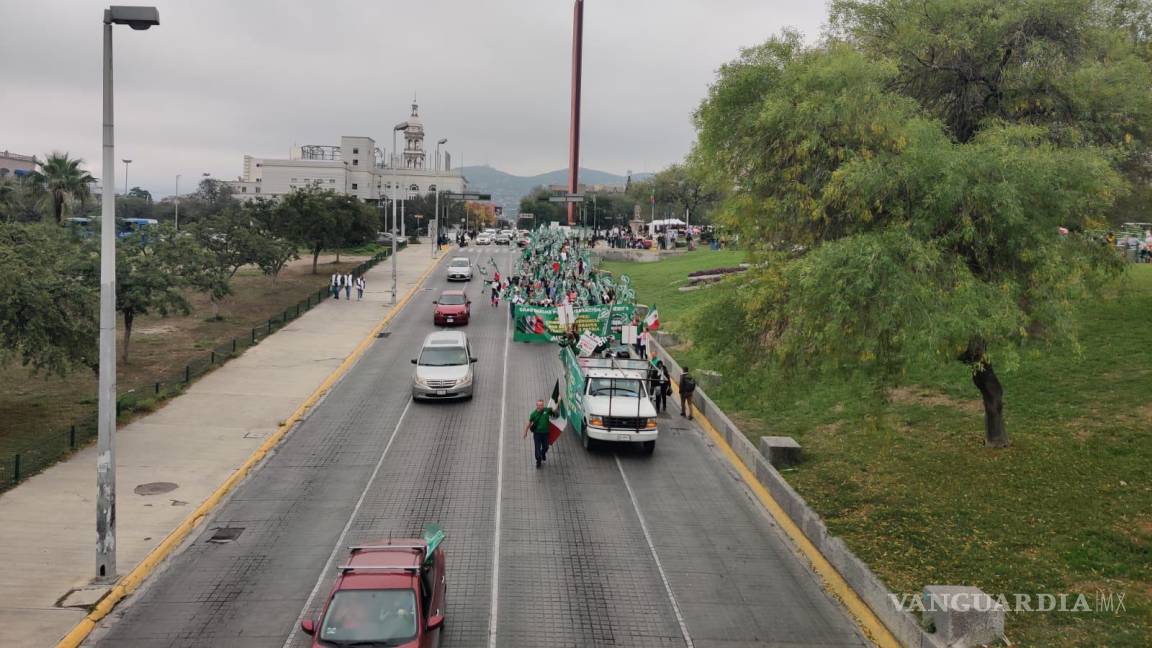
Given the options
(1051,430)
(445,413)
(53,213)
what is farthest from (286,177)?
(1051,430)

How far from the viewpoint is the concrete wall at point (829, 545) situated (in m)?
11.7

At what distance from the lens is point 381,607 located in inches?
396

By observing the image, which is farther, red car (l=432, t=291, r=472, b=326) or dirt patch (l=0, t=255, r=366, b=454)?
red car (l=432, t=291, r=472, b=326)

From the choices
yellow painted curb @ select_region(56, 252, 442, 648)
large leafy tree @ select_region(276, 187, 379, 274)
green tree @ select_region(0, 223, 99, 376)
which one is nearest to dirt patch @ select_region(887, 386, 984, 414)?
yellow painted curb @ select_region(56, 252, 442, 648)

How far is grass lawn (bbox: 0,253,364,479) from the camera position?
22922 millimetres

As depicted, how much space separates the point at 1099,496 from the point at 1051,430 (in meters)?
3.77

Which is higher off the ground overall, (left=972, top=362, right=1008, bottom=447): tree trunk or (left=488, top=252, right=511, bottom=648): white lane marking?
(left=972, top=362, right=1008, bottom=447): tree trunk

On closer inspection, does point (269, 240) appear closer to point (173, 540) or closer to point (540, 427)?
point (540, 427)

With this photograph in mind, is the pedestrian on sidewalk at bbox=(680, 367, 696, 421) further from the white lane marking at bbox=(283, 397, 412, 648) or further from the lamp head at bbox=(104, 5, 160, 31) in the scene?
the lamp head at bbox=(104, 5, 160, 31)

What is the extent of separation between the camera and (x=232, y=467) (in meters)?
19.5

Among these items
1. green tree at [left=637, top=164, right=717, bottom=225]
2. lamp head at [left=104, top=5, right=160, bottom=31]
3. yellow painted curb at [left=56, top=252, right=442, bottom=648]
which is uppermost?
green tree at [left=637, top=164, right=717, bottom=225]

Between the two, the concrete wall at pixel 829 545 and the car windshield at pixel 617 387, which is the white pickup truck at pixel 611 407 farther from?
the concrete wall at pixel 829 545

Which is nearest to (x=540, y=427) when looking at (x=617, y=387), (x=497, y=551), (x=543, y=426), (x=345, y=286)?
(x=543, y=426)

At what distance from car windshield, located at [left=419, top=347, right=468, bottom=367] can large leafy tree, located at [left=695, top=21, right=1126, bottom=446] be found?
11.7 m
